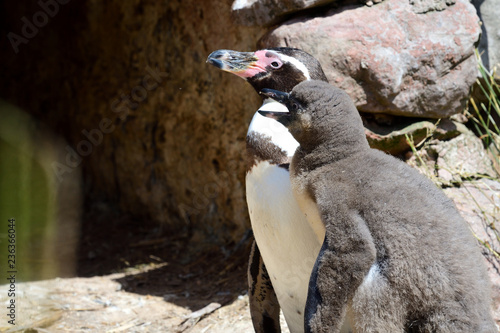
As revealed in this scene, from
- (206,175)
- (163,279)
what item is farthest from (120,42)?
(163,279)

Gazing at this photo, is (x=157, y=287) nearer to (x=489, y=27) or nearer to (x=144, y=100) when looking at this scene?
(x=144, y=100)

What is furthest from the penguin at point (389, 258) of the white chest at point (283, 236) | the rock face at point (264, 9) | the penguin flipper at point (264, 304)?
the rock face at point (264, 9)

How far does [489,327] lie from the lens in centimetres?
166

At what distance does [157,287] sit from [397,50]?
2.15m

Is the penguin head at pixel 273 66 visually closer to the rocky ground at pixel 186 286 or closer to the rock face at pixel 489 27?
the rocky ground at pixel 186 286

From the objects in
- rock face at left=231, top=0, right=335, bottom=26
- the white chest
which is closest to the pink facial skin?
the white chest

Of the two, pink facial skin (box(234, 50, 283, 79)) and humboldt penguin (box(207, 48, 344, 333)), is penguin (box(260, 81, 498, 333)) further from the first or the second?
pink facial skin (box(234, 50, 283, 79))

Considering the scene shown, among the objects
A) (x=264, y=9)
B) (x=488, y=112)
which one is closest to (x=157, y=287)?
(x=264, y=9)

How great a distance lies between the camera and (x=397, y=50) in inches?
124

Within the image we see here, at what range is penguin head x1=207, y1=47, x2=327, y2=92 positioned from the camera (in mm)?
2441

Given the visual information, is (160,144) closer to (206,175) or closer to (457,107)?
(206,175)

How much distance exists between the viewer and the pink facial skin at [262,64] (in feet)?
8.10

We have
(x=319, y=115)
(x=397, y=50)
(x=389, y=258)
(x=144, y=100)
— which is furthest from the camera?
(x=144, y=100)

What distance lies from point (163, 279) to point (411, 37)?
229 cm
